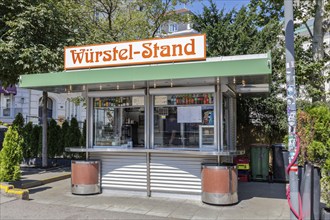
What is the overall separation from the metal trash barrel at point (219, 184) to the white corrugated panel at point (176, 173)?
424 millimetres

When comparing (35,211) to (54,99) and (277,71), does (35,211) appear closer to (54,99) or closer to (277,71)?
(277,71)

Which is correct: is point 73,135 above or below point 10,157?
above

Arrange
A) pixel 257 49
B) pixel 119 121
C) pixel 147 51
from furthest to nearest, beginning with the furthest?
pixel 257 49
pixel 119 121
pixel 147 51

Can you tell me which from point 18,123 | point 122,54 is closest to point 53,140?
point 18,123

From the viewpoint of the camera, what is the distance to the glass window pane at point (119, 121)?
26.6 feet

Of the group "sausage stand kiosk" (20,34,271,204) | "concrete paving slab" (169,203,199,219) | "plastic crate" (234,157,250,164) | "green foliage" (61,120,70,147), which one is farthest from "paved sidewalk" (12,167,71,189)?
"plastic crate" (234,157,250,164)

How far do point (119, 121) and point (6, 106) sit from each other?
23078 mm

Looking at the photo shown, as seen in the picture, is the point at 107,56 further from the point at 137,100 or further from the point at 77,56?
the point at 137,100

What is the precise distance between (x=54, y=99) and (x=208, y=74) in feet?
90.6

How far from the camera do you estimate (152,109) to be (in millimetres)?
7930

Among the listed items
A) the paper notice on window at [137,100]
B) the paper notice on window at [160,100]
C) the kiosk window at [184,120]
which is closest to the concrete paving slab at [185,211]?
the kiosk window at [184,120]

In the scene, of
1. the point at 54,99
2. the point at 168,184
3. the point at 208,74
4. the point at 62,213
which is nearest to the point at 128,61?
the point at 208,74

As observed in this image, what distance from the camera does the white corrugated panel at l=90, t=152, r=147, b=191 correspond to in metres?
7.81

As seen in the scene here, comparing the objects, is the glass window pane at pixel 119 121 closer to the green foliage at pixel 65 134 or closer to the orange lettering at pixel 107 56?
the orange lettering at pixel 107 56
